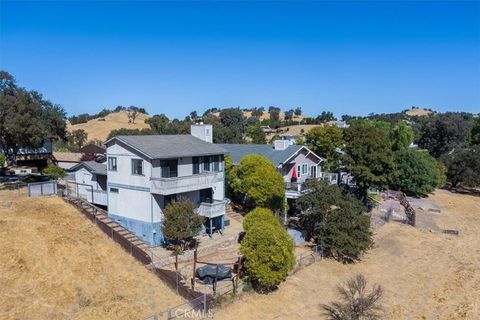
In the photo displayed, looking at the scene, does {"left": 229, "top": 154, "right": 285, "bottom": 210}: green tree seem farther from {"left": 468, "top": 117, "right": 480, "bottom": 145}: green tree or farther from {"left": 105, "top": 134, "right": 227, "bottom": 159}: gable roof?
{"left": 468, "top": 117, "right": 480, "bottom": 145}: green tree

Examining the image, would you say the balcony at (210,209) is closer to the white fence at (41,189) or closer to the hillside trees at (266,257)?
the hillside trees at (266,257)

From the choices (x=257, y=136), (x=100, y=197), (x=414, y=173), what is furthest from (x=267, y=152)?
(x=257, y=136)

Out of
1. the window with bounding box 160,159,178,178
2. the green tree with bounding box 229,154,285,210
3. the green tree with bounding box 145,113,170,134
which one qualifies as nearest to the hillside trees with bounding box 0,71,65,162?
the window with bounding box 160,159,178,178

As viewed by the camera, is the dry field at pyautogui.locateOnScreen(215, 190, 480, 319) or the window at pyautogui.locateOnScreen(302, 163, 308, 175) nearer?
the dry field at pyautogui.locateOnScreen(215, 190, 480, 319)

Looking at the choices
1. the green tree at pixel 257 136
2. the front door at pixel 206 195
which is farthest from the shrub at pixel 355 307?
the green tree at pixel 257 136

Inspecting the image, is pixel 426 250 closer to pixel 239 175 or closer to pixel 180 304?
pixel 239 175

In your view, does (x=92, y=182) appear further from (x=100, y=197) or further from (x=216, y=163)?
(x=216, y=163)

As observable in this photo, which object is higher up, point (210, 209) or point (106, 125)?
point (106, 125)

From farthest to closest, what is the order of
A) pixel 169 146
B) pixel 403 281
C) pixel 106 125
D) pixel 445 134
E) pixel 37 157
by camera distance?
pixel 106 125 < pixel 445 134 < pixel 37 157 < pixel 169 146 < pixel 403 281
